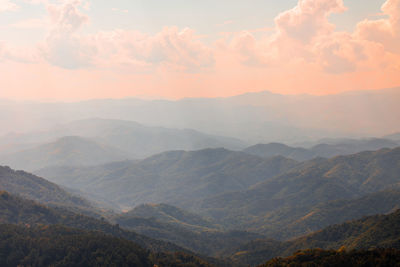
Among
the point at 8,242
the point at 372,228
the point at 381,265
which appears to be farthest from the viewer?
the point at 372,228

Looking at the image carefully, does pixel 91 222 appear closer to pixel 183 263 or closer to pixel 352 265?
pixel 183 263

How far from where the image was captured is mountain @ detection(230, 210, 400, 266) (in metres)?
124

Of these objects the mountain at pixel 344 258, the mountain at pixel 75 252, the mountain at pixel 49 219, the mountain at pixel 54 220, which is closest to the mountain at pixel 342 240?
the mountain at pixel 54 220

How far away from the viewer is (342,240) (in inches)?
5827

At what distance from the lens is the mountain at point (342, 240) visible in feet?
407

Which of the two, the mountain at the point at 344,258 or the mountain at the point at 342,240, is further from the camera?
the mountain at the point at 342,240

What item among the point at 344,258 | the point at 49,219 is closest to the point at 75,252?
the point at 49,219

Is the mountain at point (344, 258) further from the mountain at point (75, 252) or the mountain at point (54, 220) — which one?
the mountain at point (54, 220)

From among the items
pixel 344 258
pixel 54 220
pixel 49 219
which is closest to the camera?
pixel 344 258

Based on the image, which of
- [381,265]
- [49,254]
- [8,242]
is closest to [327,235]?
[381,265]

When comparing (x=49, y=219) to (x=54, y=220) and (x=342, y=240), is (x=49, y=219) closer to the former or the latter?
(x=54, y=220)

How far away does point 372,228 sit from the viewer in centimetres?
13450

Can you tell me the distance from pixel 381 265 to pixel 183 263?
2300 inches

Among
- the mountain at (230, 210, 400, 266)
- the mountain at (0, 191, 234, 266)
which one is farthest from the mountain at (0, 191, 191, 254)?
the mountain at (230, 210, 400, 266)
